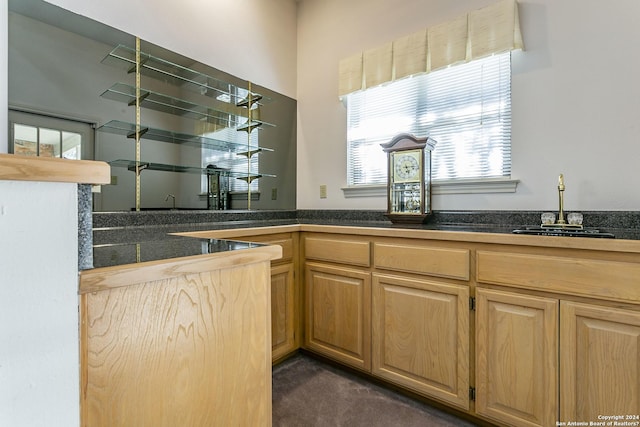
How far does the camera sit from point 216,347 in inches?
27.8

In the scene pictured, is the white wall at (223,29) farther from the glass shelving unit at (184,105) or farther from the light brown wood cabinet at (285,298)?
the light brown wood cabinet at (285,298)

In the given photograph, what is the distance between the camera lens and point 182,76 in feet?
7.05

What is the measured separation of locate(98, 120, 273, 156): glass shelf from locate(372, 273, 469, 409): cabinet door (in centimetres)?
145

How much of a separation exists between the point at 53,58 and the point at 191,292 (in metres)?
1.72

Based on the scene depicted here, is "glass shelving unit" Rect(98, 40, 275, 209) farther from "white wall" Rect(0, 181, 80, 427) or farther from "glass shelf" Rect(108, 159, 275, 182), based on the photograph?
"white wall" Rect(0, 181, 80, 427)

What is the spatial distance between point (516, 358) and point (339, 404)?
0.89 meters

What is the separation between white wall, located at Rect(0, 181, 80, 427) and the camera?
0.43 meters

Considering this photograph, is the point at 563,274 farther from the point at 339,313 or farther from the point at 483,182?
the point at 339,313

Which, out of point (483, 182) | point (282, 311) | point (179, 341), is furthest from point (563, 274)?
point (282, 311)

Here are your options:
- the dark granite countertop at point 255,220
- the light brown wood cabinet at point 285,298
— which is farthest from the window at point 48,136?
the light brown wood cabinet at point 285,298

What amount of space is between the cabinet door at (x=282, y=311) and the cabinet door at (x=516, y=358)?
3.61 feet

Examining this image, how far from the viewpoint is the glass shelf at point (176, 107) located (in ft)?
6.04

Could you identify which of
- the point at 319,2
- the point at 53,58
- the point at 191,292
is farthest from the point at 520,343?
the point at 319,2

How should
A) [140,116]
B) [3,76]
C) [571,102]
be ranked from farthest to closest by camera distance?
1. [140,116]
2. [571,102]
3. [3,76]
